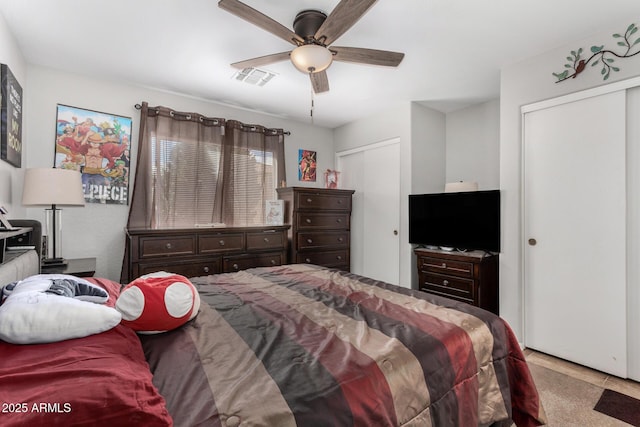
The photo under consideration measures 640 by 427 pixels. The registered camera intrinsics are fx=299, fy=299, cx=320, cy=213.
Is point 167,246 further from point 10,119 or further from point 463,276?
point 463,276

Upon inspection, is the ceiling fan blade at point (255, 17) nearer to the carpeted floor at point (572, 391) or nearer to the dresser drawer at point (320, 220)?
the dresser drawer at point (320, 220)

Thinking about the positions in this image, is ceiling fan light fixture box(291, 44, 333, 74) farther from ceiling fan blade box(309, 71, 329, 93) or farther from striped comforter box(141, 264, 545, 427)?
striped comforter box(141, 264, 545, 427)

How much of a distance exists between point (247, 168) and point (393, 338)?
321 cm

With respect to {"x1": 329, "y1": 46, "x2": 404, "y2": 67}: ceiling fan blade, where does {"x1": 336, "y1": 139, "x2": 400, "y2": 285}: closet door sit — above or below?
below

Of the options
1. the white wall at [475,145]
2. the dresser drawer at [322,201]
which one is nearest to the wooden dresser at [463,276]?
the white wall at [475,145]

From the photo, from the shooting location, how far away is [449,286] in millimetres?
3178

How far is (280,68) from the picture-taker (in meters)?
2.79

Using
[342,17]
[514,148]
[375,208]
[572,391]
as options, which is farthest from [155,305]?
[375,208]

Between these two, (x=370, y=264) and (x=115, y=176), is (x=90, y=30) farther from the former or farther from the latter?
(x=370, y=264)

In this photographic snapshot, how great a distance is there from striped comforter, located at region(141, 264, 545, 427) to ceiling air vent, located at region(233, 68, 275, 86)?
215cm

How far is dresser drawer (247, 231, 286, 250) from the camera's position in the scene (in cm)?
342

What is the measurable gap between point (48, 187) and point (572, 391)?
3.99 m

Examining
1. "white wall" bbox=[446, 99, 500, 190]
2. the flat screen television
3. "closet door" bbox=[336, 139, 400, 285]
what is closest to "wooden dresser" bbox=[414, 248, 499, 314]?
the flat screen television

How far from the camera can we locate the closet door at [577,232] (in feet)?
7.29
